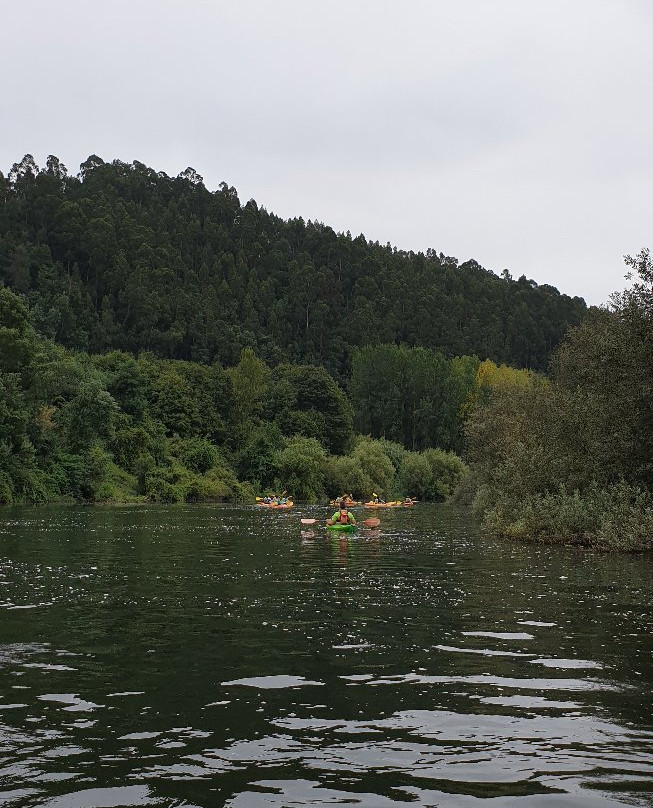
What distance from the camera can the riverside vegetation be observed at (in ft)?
125

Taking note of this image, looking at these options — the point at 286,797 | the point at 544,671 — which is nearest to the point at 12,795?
the point at 286,797

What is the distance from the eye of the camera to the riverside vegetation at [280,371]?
38188 millimetres

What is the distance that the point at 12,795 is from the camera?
7375 millimetres

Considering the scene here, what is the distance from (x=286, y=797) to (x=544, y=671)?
5.81m

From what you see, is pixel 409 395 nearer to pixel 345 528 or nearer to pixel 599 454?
pixel 345 528

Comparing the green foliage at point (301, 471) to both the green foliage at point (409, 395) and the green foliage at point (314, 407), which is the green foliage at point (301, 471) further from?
the green foliage at point (409, 395)

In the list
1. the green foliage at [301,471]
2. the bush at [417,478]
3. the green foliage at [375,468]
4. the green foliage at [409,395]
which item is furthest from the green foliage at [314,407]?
the green foliage at [301,471]

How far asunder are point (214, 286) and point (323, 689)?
157293mm

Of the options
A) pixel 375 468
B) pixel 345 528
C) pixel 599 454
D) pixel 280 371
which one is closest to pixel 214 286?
pixel 280 371

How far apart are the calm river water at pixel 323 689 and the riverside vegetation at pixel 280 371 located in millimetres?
13699

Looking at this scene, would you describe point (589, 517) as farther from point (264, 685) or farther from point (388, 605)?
point (264, 685)

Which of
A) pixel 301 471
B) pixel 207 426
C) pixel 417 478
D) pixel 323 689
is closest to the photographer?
pixel 323 689

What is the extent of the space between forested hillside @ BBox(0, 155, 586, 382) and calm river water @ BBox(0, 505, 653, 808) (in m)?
110

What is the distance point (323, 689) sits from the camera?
36.3 ft
